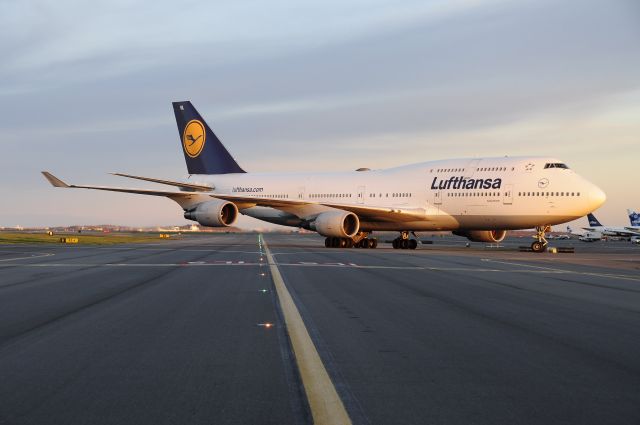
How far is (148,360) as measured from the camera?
608 centimetres

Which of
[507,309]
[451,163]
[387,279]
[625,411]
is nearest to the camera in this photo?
[625,411]

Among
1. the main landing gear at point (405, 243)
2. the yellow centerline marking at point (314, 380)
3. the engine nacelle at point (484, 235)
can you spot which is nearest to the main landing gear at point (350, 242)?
the main landing gear at point (405, 243)

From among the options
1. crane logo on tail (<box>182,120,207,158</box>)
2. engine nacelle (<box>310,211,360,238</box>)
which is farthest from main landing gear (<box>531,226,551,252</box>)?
crane logo on tail (<box>182,120,207,158</box>)

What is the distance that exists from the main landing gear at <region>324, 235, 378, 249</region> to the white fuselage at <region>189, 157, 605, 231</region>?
53.8 inches

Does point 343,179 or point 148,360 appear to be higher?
point 343,179

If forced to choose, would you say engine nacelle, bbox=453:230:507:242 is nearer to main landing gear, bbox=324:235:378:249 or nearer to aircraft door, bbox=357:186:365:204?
main landing gear, bbox=324:235:378:249


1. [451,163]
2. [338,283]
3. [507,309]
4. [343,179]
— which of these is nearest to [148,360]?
[507,309]

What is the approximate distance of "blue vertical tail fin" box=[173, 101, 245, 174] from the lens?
50.3m

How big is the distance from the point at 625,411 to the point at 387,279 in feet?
37.5

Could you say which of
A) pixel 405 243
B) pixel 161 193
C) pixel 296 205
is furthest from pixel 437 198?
pixel 161 193

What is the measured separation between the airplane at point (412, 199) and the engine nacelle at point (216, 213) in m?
0.06

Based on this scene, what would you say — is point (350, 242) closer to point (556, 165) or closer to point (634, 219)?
point (556, 165)

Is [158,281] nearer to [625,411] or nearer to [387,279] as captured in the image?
[387,279]

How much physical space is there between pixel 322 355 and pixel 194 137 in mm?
45880
